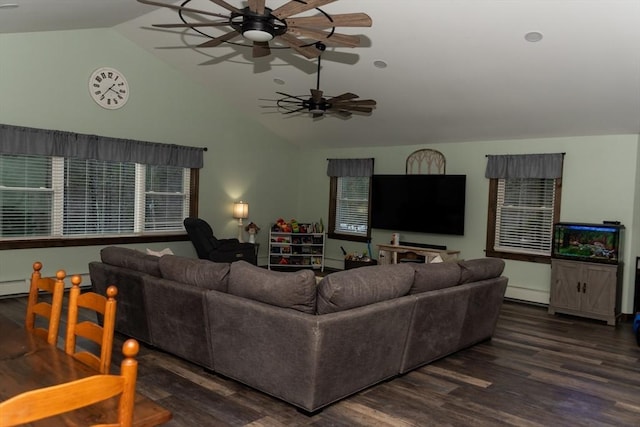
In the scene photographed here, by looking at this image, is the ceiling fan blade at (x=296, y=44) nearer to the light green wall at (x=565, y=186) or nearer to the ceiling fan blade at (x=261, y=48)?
the ceiling fan blade at (x=261, y=48)

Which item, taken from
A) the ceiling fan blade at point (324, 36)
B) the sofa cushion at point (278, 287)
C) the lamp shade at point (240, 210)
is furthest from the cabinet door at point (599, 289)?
the lamp shade at point (240, 210)

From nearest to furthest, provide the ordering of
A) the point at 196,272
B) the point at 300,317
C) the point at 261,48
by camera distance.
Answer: the point at 300,317
the point at 196,272
the point at 261,48

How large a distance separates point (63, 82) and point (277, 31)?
171 inches

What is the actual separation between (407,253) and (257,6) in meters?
5.38

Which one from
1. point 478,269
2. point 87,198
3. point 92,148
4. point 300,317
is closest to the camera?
point 300,317

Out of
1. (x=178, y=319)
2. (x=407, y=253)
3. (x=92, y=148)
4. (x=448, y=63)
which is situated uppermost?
(x=448, y=63)

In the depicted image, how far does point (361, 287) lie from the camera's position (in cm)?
346

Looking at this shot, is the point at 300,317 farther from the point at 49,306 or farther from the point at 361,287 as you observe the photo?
the point at 49,306

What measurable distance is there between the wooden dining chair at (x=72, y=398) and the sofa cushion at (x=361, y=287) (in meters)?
2.03

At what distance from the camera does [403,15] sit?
5000mm

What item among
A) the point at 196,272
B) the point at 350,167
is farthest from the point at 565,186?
the point at 196,272

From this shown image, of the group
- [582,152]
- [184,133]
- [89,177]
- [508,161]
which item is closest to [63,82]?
[89,177]

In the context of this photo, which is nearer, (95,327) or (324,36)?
(95,327)

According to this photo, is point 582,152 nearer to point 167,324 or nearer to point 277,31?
point 277,31
